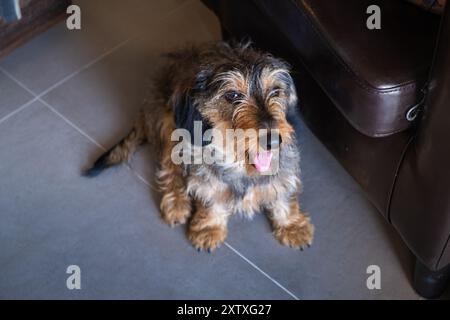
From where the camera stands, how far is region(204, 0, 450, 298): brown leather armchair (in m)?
1.19

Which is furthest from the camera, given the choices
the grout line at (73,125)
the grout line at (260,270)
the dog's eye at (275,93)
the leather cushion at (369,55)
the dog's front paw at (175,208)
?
the grout line at (73,125)

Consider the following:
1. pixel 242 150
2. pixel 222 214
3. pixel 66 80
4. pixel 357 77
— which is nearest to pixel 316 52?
pixel 357 77

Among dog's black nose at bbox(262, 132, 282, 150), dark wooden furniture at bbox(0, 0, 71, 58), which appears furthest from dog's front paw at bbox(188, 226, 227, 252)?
dark wooden furniture at bbox(0, 0, 71, 58)

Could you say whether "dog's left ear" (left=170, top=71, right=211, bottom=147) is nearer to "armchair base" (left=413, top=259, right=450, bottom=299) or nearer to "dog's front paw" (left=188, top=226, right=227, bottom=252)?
"dog's front paw" (left=188, top=226, right=227, bottom=252)

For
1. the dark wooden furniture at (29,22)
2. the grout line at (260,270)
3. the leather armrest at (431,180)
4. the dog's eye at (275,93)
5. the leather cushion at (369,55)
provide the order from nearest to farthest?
the leather armrest at (431,180) < the leather cushion at (369,55) < the dog's eye at (275,93) < the grout line at (260,270) < the dark wooden furniture at (29,22)

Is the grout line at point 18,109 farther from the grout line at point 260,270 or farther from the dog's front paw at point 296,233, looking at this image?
the dog's front paw at point 296,233

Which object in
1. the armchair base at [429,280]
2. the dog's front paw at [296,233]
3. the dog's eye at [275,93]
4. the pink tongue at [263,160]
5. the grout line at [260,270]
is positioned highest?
the dog's eye at [275,93]

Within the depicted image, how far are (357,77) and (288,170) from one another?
352mm

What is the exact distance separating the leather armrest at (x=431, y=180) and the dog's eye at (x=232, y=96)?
0.40 metres

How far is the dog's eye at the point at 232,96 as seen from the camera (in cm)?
130

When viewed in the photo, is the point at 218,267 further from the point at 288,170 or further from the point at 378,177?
the point at 378,177

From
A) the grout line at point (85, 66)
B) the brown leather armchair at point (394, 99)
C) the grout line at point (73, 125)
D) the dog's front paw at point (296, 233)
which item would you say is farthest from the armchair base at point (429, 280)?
the grout line at point (85, 66)

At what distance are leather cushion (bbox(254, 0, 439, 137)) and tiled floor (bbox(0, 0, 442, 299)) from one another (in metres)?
0.48

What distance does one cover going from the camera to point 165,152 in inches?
66.2
